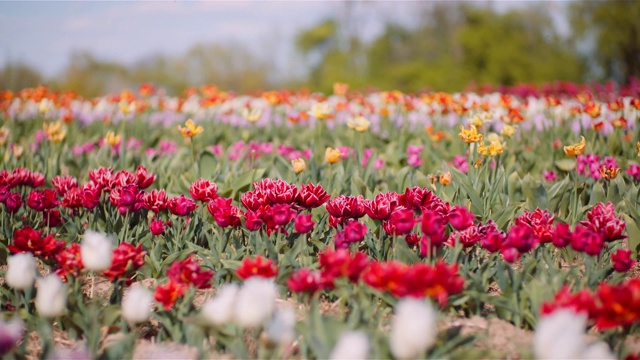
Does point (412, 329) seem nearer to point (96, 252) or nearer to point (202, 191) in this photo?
point (96, 252)

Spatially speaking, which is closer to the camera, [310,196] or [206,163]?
[310,196]

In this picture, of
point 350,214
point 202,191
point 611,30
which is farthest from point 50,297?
point 611,30

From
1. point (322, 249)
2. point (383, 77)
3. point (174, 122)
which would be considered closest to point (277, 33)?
point (383, 77)

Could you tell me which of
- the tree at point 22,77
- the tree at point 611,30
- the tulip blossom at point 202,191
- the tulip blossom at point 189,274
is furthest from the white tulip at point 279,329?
the tree at point 22,77

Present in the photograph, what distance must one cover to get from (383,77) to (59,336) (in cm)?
1714

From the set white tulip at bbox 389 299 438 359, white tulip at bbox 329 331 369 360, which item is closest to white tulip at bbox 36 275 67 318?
white tulip at bbox 329 331 369 360

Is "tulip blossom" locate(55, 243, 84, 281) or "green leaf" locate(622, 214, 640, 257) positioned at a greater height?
"tulip blossom" locate(55, 243, 84, 281)

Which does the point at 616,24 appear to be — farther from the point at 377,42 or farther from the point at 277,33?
the point at 277,33

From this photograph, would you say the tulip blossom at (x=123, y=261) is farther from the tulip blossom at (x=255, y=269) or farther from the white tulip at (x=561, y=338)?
the white tulip at (x=561, y=338)

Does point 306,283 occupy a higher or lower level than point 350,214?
lower

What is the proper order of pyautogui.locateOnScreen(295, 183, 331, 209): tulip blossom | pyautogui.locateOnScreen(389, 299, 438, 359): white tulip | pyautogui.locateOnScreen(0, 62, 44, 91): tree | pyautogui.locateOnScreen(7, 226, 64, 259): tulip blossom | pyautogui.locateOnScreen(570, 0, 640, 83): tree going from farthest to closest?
1. pyautogui.locateOnScreen(0, 62, 44, 91): tree
2. pyautogui.locateOnScreen(570, 0, 640, 83): tree
3. pyautogui.locateOnScreen(295, 183, 331, 209): tulip blossom
4. pyautogui.locateOnScreen(7, 226, 64, 259): tulip blossom
5. pyautogui.locateOnScreen(389, 299, 438, 359): white tulip

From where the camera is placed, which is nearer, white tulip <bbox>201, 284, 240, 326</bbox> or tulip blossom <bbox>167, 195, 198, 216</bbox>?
white tulip <bbox>201, 284, 240, 326</bbox>

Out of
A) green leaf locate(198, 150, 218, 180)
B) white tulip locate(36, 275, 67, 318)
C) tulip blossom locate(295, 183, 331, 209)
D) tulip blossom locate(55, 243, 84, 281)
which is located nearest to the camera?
white tulip locate(36, 275, 67, 318)

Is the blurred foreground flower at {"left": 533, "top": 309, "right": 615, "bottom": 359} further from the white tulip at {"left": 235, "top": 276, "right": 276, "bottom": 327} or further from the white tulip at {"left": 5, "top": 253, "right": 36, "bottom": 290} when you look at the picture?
the white tulip at {"left": 5, "top": 253, "right": 36, "bottom": 290}
